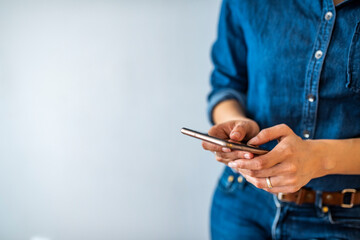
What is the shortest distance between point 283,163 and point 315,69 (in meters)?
0.25

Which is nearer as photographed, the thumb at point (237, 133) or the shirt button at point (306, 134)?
the thumb at point (237, 133)

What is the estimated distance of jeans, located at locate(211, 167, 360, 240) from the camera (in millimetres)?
Answer: 654

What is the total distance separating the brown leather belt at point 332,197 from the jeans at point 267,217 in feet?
0.05

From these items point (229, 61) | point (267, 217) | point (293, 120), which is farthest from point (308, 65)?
point (267, 217)

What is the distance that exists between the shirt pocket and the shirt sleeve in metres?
0.27

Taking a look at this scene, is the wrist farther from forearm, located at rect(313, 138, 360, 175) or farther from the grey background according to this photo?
the grey background

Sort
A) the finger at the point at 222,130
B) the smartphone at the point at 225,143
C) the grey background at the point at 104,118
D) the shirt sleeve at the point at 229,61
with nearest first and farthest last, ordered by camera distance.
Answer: the smartphone at the point at 225,143, the finger at the point at 222,130, the shirt sleeve at the point at 229,61, the grey background at the point at 104,118

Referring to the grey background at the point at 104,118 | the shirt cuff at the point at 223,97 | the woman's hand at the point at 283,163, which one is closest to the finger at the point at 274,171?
the woman's hand at the point at 283,163

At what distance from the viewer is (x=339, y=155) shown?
0.54 metres

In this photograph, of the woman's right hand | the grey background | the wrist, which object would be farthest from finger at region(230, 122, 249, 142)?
the grey background

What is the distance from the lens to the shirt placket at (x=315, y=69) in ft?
1.89

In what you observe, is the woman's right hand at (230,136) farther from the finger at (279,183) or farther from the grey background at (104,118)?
the grey background at (104,118)

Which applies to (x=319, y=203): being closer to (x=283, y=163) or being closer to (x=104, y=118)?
(x=283, y=163)

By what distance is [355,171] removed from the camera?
0.57m
